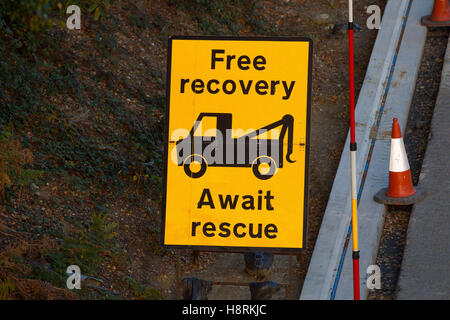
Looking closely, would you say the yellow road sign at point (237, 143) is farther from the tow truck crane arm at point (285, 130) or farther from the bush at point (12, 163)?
the bush at point (12, 163)

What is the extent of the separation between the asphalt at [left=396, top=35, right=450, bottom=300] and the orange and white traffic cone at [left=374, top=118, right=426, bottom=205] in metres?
0.13

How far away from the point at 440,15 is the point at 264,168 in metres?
6.28

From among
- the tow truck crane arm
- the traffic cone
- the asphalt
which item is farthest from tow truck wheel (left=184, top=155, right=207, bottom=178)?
the traffic cone

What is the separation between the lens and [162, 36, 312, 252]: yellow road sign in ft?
21.6

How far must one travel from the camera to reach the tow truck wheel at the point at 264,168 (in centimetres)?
662

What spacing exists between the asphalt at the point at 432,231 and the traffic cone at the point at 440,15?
2.21m

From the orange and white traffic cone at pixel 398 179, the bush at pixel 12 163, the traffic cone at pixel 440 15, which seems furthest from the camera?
the traffic cone at pixel 440 15

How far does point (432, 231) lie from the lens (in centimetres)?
802

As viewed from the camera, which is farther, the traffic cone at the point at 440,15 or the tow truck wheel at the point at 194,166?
the traffic cone at the point at 440,15

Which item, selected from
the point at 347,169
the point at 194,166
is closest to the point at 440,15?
the point at 347,169

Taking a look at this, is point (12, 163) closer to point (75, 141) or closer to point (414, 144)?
point (75, 141)

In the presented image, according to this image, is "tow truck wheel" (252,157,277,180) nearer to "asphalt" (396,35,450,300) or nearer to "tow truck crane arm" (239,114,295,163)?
"tow truck crane arm" (239,114,295,163)

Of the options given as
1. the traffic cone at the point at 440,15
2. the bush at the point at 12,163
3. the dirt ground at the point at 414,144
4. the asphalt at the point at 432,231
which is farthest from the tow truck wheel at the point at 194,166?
the traffic cone at the point at 440,15
